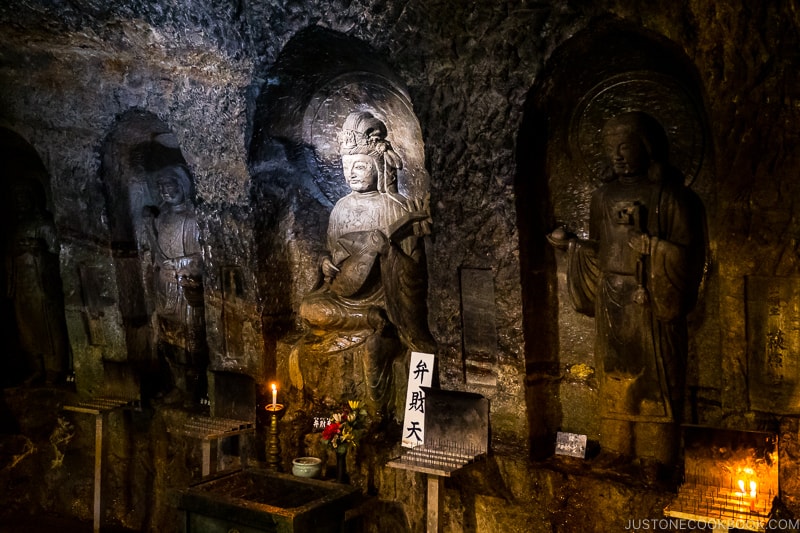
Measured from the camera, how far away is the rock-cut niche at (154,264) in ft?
22.9

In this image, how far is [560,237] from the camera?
4.96 m

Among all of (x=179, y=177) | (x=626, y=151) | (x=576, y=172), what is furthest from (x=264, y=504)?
(x=179, y=177)

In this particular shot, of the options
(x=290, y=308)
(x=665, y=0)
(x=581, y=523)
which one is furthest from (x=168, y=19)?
(x=581, y=523)

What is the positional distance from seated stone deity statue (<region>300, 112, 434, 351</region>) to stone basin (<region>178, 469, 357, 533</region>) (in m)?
1.14

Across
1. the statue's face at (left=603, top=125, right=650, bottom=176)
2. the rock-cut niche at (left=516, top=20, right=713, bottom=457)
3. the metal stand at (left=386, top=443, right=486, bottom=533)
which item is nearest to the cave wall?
the rock-cut niche at (left=516, top=20, right=713, bottom=457)

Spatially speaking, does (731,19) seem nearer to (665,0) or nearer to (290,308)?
(665,0)

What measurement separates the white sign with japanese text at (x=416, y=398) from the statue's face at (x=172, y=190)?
289 centimetres

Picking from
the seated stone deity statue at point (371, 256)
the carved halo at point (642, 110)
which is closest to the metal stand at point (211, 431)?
the seated stone deity statue at point (371, 256)

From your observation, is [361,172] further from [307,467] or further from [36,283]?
[36,283]

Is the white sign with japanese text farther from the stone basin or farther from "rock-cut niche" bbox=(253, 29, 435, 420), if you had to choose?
the stone basin

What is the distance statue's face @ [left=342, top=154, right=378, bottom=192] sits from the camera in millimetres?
6027
